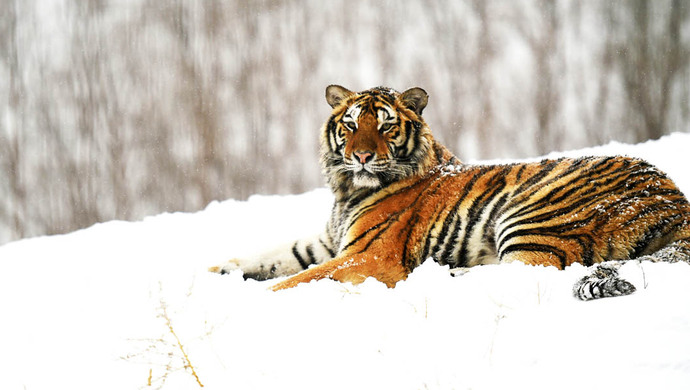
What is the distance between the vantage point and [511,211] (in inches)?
123

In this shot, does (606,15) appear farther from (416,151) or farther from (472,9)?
(416,151)

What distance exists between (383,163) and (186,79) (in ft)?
24.5

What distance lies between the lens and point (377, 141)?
141 inches

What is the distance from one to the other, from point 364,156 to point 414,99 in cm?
58

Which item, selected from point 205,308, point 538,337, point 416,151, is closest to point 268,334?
point 205,308

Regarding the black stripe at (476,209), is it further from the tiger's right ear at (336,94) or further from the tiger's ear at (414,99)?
the tiger's right ear at (336,94)

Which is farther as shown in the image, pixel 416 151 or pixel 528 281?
pixel 416 151

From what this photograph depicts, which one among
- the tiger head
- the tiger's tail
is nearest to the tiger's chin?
the tiger head

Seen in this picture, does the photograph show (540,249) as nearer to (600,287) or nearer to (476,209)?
(476,209)

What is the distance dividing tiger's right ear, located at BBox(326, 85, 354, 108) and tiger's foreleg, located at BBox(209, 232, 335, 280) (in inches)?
35.5

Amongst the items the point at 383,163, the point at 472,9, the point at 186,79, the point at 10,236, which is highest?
the point at 472,9

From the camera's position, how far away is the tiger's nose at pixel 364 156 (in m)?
3.53

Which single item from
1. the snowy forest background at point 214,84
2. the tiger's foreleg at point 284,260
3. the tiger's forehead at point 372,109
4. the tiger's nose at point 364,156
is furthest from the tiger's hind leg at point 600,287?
the snowy forest background at point 214,84

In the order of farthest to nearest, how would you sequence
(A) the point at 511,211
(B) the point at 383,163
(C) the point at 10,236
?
(C) the point at 10,236 < (B) the point at 383,163 < (A) the point at 511,211
